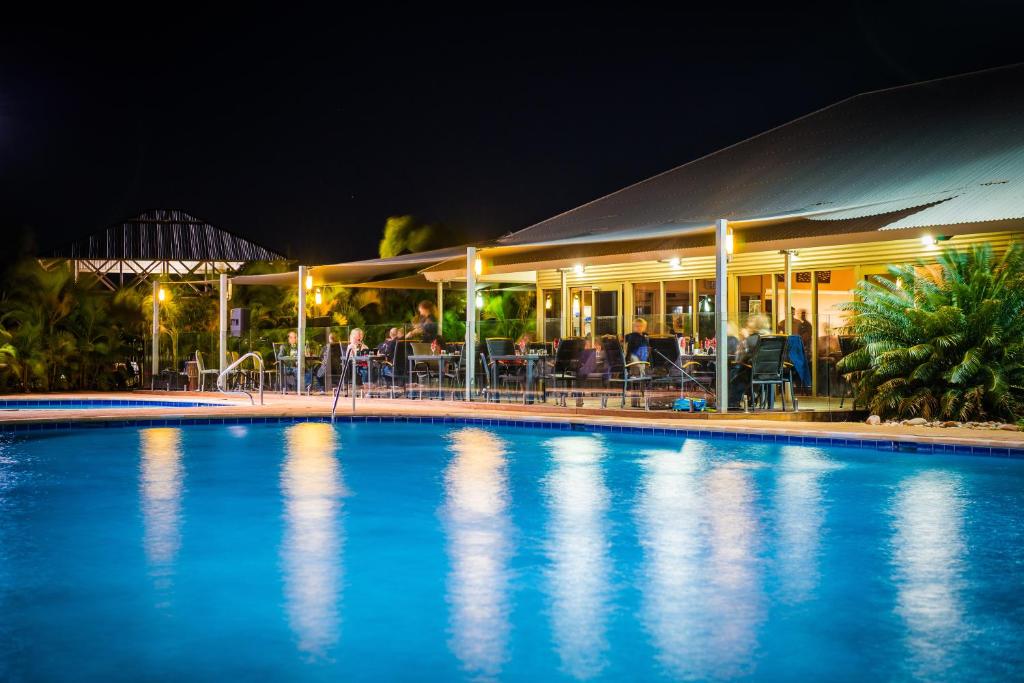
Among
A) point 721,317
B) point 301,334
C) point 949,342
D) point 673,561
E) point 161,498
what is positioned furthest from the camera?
point 301,334

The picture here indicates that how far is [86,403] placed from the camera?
17828 mm

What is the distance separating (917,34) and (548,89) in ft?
33.7

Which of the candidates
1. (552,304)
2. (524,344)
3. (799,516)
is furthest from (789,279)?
(799,516)

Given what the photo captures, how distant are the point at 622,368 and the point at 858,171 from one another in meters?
5.87

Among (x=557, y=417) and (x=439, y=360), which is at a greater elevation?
(x=439, y=360)

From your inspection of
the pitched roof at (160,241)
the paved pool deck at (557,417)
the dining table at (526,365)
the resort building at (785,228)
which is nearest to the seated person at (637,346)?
the resort building at (785,228)

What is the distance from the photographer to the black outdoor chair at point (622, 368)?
542 inches

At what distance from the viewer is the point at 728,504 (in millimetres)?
7168

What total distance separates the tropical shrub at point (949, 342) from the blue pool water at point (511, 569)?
2.16 m

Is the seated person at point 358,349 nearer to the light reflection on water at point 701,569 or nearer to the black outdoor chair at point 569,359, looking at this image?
the black outdoor chair at point 569,359

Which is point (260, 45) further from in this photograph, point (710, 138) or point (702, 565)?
point (702, 565)

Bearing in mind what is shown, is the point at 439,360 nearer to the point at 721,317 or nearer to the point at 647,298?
the point at 647,298

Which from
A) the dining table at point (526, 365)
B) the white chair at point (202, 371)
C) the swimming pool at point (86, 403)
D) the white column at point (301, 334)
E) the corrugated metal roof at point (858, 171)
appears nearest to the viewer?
the corrugated metal roof at point (858, 171)

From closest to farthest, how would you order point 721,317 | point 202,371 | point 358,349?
point 721,317 → point 358,349 → point 202,371
